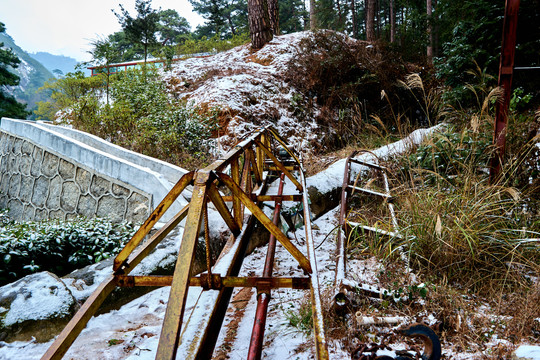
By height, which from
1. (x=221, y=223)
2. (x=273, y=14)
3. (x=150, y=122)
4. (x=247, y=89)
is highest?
(x=273, y=14)

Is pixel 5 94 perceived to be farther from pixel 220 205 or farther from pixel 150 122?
pixel 220 205

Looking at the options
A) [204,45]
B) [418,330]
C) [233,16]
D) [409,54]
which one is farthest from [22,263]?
[233,16]

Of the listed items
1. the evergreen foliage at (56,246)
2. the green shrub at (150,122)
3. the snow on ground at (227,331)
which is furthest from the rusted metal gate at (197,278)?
the green shrub at (150,122)

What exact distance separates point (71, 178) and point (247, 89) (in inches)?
176

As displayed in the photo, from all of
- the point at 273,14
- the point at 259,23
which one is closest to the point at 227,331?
the point at 259,23

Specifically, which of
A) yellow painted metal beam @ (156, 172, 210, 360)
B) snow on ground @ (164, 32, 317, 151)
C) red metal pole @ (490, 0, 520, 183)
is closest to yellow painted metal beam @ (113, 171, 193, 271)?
yellow painted metal beam @ (156, 172, 210, 360)

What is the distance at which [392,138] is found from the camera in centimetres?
709

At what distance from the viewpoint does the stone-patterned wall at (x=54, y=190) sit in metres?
4.61

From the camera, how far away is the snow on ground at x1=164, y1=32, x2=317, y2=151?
7078mm

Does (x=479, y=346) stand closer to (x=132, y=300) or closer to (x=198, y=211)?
(x=198, y=211)

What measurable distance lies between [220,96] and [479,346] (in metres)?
6.65

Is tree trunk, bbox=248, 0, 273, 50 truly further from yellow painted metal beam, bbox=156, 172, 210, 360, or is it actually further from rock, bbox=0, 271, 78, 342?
yellow painted metal beam, bbox=156, 172, 210, 360

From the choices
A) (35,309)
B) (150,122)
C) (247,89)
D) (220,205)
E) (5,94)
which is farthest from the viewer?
(5,94)

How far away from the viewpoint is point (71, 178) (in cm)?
541
